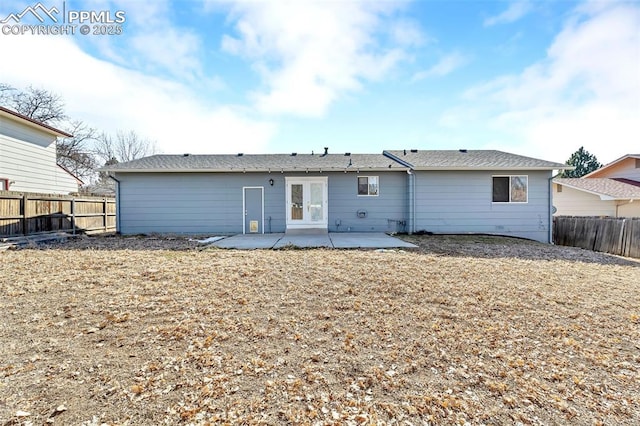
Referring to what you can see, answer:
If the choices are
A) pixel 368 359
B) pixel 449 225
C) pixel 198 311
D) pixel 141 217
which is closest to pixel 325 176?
pixel 449 225

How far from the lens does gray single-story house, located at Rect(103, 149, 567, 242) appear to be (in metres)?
11.6

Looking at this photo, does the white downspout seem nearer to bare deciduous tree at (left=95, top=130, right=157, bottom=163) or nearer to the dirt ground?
the dirt ground

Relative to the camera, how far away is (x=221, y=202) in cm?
1194

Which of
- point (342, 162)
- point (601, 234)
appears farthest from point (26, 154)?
point (601, 234)

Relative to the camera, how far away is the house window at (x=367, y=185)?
12.0m

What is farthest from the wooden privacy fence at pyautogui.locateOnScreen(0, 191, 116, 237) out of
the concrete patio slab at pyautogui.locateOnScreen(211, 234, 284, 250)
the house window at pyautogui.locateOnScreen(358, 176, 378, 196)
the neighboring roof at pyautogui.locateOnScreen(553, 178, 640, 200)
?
the neighboring roof at pyautogui.locateOnScreen(553, 178, 640, 200)

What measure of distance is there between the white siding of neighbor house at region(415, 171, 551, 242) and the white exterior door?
3688 millimetres

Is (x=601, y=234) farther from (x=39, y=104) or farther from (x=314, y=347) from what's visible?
(x=39, y=104)

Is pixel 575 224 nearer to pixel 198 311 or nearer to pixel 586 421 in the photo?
pixel 586 421

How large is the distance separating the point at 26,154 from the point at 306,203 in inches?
424

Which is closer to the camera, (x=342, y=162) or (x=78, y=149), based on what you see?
(x=342, y=162)

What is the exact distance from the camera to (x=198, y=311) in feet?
12.1

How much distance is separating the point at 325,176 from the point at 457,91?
22.0 ft

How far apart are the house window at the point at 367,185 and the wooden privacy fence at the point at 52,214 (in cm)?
1062
